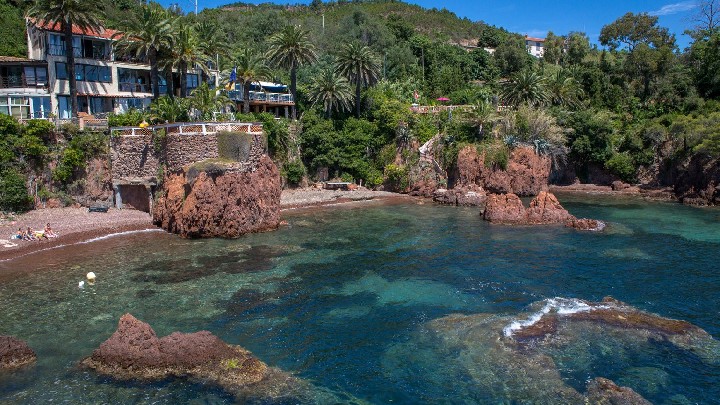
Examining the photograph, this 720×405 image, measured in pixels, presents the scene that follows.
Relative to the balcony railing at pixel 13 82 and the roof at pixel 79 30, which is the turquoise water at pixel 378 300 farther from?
the roof at pixel 79 30

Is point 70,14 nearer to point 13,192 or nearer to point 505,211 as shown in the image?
point 13,192

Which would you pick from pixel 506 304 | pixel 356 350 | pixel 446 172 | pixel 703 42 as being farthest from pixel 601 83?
pixel 356 350

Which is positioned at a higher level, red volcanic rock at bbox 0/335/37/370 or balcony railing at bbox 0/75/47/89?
balcony railing at bbox 0/75/47/89

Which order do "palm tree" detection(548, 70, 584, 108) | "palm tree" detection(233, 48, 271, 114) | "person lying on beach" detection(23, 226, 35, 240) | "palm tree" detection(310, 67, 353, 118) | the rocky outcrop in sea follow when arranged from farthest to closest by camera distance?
"palm tree" detection(548, 70, 584, 108) < "palm tree" detection(310, 67, 353, 118) < "palm tree" detection(233, 48, 271, 114) < "person lying on beach" detection(23, 226, 35, 240) < the rocky outcrop in sea

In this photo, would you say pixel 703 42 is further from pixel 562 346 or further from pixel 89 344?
pixel 89 344

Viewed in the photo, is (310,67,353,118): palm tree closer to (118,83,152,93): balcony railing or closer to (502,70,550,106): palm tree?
(118,83,152,93): balcony railing

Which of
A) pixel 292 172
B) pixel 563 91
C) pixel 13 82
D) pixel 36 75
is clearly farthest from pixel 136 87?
pixel 563 91

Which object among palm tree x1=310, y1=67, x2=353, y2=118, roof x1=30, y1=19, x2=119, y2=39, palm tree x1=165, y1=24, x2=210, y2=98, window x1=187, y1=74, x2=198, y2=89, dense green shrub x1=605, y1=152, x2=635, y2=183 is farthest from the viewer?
window x1=187, y1=74, x2=198, y2=89

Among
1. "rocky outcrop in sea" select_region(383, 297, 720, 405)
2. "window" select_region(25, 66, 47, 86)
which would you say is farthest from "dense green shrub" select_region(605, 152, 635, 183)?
"window" select_region(25, 66, 47, 86)
